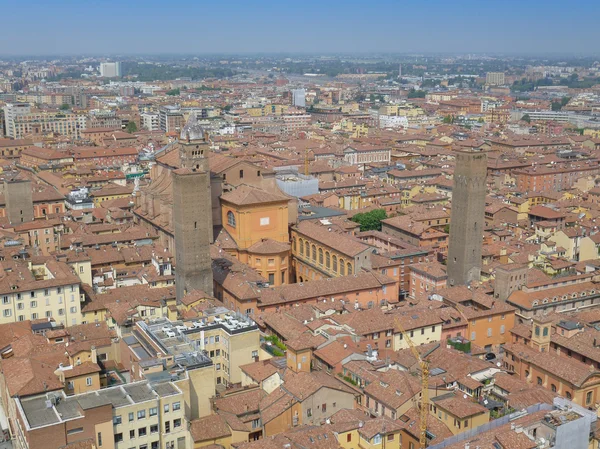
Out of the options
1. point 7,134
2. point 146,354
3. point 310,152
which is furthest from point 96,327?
point 7,134

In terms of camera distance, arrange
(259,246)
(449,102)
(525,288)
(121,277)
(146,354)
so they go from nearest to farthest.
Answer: (146,354) < (525,288) < (121,277) < (259,246) < (449,102)

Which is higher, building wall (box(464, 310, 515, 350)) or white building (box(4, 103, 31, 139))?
white building (box(4, 103, 31, 139))

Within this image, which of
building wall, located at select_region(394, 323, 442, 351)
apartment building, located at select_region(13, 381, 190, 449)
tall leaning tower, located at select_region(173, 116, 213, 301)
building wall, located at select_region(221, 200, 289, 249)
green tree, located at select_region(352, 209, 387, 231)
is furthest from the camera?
green tree, located at select_region(352, 209, 387, 231)

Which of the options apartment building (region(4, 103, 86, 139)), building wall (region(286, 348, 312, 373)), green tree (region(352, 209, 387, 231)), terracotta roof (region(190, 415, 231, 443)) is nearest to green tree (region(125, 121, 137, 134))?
apartment building (region(4, 103, 86, 139))

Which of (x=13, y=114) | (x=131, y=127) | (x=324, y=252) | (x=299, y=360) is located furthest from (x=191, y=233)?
(x=131, y=127)

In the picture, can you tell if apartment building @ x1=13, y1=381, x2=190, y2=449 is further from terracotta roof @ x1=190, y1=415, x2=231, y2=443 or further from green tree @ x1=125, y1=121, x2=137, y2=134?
green tree @ x1=125, y1=121, x2=137, y2=134

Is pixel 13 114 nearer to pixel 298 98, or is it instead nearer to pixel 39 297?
pixel 298 98

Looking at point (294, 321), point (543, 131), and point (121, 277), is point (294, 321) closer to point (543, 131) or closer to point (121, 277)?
point (121, 277)
